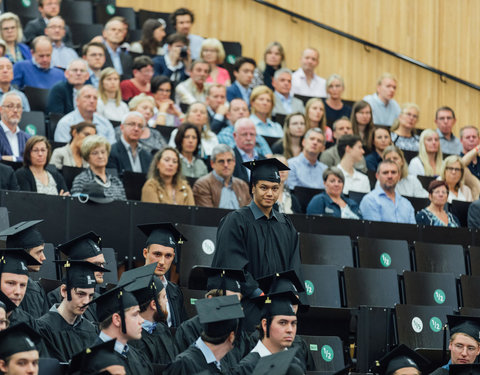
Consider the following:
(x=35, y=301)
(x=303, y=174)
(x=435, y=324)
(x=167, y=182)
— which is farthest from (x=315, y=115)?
(x=35, y=301)

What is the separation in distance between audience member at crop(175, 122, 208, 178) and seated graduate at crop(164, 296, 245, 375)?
3.91 meters

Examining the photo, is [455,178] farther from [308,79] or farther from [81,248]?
[81,248]

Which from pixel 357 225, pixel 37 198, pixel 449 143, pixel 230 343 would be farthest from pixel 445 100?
pixel 230 343

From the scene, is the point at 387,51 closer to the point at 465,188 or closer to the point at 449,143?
the point at 449,143

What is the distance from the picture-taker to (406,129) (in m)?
12.2

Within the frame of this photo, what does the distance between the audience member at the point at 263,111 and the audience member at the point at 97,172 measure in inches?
105

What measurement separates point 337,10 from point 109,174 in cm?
637

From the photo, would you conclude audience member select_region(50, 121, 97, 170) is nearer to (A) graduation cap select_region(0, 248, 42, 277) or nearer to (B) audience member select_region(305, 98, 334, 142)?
(B) audience member select_region(305, 98, 334, 142)

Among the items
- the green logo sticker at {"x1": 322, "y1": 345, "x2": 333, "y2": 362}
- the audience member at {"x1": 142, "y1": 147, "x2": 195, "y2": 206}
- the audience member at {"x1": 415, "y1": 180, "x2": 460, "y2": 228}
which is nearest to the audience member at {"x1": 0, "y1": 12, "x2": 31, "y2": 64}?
the audience member at {"x1": 142, "y1": 147, "x2": 195, "y2": 206}

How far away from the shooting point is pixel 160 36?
12758 mm

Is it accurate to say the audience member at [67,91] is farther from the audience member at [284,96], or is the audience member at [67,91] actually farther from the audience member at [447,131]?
the audience member at [447,131]

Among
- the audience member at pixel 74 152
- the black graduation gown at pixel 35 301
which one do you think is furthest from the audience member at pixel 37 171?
the black graduation gown at pixel 35 301

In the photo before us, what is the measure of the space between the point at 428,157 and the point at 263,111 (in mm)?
1732

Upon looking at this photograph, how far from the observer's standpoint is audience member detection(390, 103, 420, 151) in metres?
12.1
